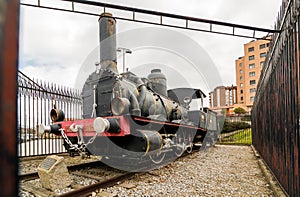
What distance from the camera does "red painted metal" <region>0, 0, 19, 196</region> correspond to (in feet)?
1.77

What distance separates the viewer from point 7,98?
21.7 inches

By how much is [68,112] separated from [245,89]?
46137 mm

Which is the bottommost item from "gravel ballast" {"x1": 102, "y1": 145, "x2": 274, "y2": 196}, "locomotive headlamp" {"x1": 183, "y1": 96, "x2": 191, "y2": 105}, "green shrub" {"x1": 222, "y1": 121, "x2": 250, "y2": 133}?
"green shrub" {"x1": 222, "y1": 121, "x2": 250, "y2": 133}

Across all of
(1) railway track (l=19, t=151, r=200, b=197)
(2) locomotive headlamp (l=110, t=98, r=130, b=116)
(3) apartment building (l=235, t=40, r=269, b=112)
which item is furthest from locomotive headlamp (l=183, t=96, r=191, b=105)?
(3) apartment building (l=235, t=40, r=269, b=112)

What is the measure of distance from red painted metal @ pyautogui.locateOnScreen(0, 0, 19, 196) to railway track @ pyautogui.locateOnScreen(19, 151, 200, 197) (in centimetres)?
311

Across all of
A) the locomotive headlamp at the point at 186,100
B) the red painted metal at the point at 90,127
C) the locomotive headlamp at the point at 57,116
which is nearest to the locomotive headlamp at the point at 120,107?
the red painted metal at the point at 90,127

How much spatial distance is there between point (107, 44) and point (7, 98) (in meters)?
5.81

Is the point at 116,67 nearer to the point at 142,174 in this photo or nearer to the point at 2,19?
the point at 142,174

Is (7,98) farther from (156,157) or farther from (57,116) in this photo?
(57,116)

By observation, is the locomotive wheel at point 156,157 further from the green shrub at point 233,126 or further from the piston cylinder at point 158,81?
the green shrub at point 233,126

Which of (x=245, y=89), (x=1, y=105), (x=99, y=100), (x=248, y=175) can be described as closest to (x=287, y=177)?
(x=248, y=175)

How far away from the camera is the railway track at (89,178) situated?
142 inches

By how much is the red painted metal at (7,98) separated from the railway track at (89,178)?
3115mm

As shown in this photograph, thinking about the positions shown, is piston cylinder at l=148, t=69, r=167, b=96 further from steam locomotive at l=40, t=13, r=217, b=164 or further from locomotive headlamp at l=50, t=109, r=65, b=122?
locomotive headlamp at l=50, t=109, r=65, b=122
